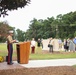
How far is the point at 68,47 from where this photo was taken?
33.7m

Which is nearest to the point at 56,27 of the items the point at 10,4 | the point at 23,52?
the point at 23,52

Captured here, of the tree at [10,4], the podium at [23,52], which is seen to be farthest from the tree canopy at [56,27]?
the tree at [10,4]

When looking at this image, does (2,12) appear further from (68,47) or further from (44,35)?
(44,35)

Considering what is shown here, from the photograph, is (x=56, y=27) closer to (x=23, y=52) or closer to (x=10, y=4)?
(x=23, y=52)

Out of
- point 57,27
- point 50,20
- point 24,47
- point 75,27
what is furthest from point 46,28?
point 24,47

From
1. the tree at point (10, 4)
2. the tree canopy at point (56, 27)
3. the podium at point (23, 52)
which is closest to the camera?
the tree at point (10, 4)

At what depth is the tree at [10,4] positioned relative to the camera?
1008 cm

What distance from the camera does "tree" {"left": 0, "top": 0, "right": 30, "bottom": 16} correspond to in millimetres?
10078

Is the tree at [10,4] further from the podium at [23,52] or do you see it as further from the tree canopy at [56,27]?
the tree canopy at [56,27]

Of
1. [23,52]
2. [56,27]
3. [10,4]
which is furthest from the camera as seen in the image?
[56,27]

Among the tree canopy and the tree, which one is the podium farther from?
the tree canopy

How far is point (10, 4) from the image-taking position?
10.3 m

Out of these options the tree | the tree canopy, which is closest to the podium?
the tree

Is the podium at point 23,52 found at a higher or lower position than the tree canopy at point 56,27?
lower
